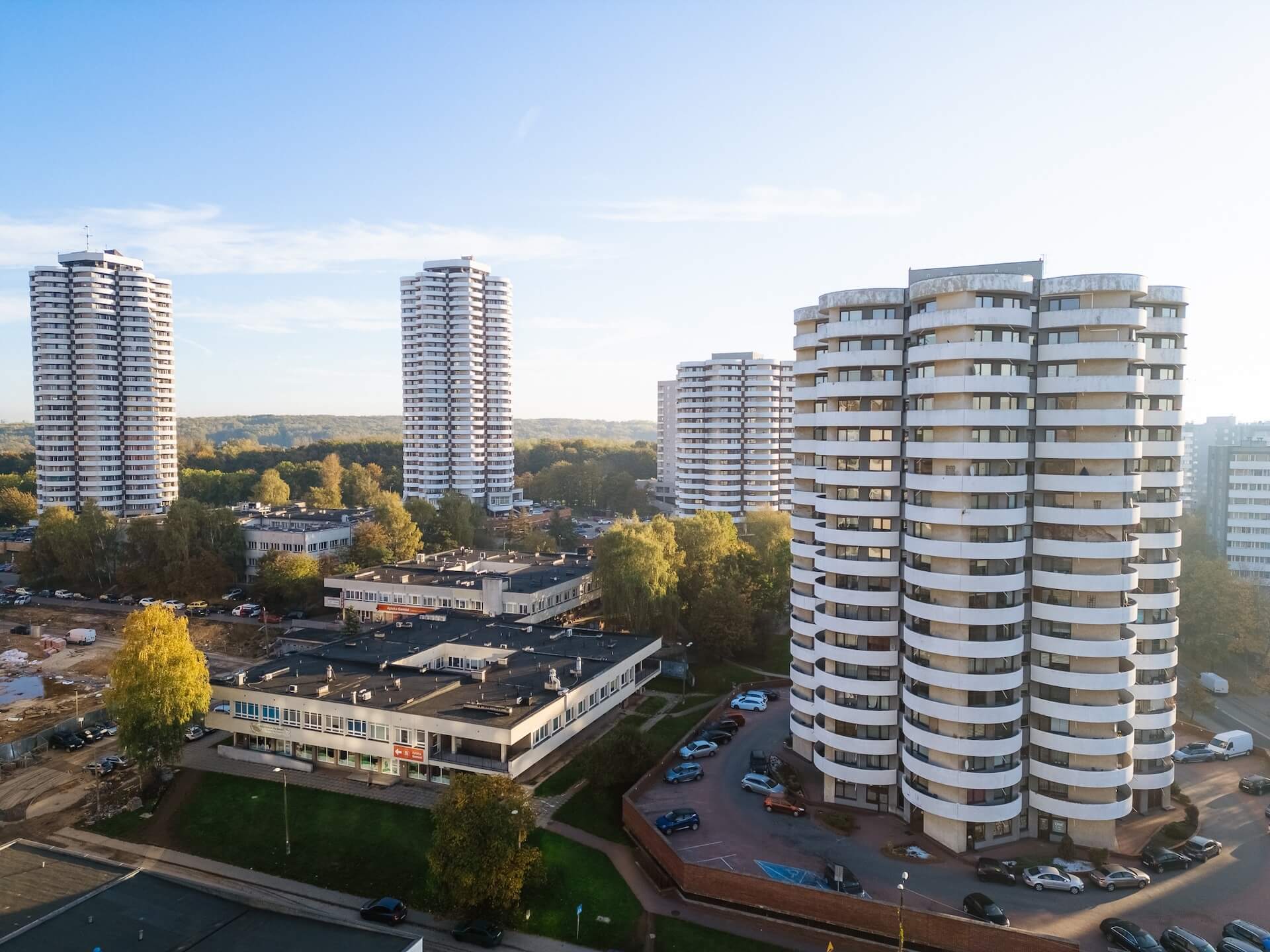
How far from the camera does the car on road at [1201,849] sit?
35656 millimetres

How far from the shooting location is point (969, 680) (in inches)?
1403

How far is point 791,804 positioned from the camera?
1572 inches

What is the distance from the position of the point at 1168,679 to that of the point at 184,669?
5101cm

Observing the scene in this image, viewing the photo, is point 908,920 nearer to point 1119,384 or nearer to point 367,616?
point 1119,384

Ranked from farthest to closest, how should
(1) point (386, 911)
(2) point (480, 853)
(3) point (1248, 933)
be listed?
(1) point (386, 911) → (2) point (480, 853) → (3) point (1248, 933)

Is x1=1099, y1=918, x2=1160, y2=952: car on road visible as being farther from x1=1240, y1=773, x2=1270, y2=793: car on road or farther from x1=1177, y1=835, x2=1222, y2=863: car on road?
x1=1240, y1=773, x2=1270, y2=793: car on road

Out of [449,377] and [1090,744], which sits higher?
[449,377]

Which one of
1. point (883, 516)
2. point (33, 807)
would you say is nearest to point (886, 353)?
point (883, 516)

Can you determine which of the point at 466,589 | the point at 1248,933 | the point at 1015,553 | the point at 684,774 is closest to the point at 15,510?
the point at 466,589

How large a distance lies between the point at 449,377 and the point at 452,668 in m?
87.8

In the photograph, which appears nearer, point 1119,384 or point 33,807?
point 1119,384

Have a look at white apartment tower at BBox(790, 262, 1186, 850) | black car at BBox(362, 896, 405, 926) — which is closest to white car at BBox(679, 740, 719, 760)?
white apartment tower at BBox(790, 262, 1186, 850)

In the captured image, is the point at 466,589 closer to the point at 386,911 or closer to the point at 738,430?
the point at 386,911

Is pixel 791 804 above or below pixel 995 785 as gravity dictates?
below
